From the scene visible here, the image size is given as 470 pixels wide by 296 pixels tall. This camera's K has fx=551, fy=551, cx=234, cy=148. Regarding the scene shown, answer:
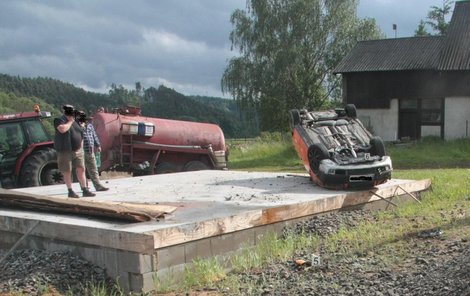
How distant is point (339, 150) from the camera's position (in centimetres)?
975

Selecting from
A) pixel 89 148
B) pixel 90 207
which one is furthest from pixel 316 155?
pixel 90 207

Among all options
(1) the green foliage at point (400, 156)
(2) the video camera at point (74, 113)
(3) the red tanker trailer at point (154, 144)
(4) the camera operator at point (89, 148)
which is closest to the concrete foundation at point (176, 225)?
(4) the camera operator at point (89, 148)

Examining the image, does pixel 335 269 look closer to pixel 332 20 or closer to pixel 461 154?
pixel 461 154

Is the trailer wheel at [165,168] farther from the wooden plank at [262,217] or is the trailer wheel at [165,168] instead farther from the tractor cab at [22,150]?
the wooden plank at [262,217]

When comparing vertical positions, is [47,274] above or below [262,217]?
below

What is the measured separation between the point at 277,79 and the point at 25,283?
3356cm

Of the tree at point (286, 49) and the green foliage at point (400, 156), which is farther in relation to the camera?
the tree at point (286, 49)

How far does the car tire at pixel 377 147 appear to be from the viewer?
9.79 meters

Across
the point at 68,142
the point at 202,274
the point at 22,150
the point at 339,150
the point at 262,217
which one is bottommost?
the point at 202,274

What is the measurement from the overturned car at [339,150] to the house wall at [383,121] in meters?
19.0

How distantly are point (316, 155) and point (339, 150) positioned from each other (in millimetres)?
455

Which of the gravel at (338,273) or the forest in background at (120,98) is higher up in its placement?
the forest in background at (120,98)

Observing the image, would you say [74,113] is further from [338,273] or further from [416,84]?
[416,84]

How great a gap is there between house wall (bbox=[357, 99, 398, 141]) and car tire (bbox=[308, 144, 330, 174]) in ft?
66.9
